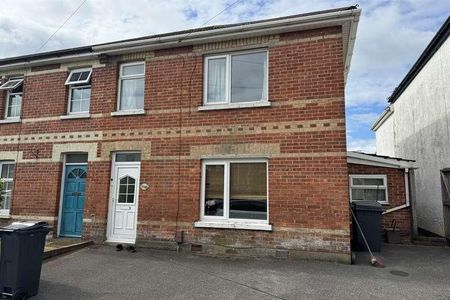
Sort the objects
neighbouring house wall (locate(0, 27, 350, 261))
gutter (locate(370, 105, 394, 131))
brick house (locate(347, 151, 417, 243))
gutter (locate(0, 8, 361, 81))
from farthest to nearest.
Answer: gutter (locate(370, 105, 394, 131)) → brick house (locate(347, 151, 417, 243)) → gutter (locate(0, 8, 361, 81)) → neighbouring house wall (locate(0, 27, 350, 261))

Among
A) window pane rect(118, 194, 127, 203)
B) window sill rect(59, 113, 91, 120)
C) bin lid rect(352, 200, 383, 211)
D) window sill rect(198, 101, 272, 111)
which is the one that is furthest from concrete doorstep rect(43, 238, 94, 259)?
bin lid rect(352, 200, 383, 211)

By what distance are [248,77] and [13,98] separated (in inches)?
317

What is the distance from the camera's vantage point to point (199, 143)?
28.2ft

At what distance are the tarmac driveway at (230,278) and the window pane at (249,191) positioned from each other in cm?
115

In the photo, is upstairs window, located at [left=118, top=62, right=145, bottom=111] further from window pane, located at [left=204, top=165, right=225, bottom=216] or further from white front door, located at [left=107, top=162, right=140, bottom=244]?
window pane, located at [left=204, top=165, right=225, bottom=216]

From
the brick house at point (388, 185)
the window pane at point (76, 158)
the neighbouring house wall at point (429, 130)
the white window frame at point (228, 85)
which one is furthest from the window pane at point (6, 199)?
the neighbouring house wall at point (429, 130)

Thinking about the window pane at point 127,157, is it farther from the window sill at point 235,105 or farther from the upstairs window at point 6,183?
the upstairs window at point 6,183

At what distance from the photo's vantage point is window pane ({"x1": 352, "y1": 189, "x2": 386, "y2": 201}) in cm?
1054

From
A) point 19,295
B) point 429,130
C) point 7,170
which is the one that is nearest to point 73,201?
point 7,170

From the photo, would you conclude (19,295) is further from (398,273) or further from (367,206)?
(367,206)

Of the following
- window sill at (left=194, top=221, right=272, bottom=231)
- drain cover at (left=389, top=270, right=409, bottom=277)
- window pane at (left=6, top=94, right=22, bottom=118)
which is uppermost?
window pane at (left=6, top=94, right=22, bottom=118)

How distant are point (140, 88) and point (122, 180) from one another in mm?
2662

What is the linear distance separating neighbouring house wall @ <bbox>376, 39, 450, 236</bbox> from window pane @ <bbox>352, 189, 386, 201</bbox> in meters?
1.93

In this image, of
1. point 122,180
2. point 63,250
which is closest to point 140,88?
point 122,180
